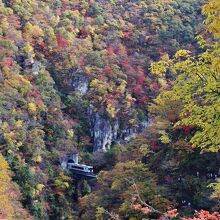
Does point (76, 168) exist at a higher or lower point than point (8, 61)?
lower

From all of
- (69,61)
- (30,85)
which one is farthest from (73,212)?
(69,61)

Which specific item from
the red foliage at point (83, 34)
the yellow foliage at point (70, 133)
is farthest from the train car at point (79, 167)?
the red foliage at point (83, 34)

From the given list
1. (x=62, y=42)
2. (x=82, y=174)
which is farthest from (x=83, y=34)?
(x=82, y=174)

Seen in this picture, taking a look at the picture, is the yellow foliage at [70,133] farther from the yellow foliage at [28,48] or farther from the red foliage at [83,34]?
the red foliage at [83,34]

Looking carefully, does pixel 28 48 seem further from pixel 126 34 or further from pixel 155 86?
pixel 126 34

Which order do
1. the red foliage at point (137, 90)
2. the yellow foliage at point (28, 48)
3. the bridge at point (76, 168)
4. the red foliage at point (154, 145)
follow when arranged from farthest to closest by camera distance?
the red foliage at point (137, 90) < the yellow foliage at point (28, 48) < the bridge at point (76, 168) < the red foliage at point (154, 145)

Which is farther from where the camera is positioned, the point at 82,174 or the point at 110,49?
the point at 110,49

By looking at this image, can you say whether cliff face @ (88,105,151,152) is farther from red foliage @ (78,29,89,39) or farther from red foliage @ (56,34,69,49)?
red foliage @ (78,29,89,39)

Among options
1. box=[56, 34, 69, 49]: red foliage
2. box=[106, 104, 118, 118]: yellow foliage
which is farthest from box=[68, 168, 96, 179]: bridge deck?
box=[56, 34, 69, 49]: red foliage

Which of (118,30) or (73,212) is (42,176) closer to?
(73,212)
